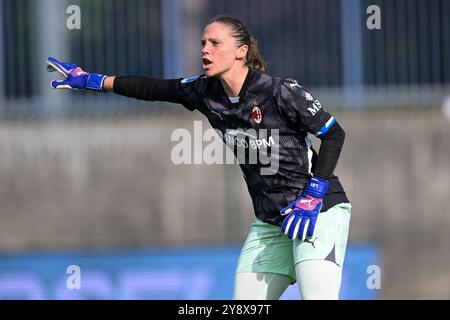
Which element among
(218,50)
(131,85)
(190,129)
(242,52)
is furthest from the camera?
(190,129)

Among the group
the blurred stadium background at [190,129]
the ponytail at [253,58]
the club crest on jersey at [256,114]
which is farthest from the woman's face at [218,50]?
the blurred stadium background at [190,129]

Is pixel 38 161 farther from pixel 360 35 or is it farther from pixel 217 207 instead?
pixel 360 35

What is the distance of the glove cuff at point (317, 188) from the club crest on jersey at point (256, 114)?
1.44ft

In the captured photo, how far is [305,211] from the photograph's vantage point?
529 cm

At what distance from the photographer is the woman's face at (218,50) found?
536 cm

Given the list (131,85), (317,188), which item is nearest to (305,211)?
(317,188)

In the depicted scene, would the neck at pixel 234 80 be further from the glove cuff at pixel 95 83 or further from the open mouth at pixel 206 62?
the glove cuff at pixel 95 83

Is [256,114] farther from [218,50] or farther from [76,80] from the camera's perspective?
[76,80]

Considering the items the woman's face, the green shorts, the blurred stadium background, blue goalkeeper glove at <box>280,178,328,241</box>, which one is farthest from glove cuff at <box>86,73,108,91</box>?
the blurred stadium background

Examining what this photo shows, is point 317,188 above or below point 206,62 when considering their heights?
below

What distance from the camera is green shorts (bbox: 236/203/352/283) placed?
17.4 feet

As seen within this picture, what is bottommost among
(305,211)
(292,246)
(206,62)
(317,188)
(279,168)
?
(292,246)

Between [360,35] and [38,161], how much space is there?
3728 mm

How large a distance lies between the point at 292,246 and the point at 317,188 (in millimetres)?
388
